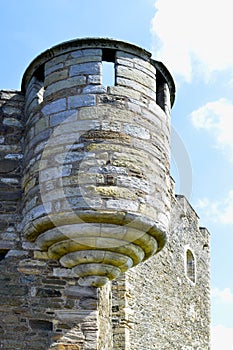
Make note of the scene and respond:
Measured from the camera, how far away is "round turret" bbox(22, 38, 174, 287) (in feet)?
17.6

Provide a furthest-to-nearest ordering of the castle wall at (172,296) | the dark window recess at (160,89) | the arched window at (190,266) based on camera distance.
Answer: the arched window at (190,266)
the castle wall at (172,296)
the dark window recess at (160,89)

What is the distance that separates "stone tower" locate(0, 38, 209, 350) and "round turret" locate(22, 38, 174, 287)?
1cm

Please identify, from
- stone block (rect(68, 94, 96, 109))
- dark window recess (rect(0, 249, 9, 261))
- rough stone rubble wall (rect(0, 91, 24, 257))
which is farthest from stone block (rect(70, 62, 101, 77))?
dark window recess (rect(0, 249, 9, 261))

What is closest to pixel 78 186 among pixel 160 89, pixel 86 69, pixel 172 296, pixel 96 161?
pixel 96 161

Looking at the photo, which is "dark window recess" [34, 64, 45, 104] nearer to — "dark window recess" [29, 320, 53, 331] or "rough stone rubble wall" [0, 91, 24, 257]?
"rough stone rubble wall" [0, 91, 24, 257]

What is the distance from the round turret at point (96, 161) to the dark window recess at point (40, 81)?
52 millimetres

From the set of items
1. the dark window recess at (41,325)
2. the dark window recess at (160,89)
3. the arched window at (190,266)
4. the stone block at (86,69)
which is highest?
the arched window at (190,266)

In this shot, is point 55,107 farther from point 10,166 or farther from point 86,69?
point 10,166

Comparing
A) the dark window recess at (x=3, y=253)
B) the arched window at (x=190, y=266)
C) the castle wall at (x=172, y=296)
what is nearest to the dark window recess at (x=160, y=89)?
the dark window recess at (x=3, y=253)

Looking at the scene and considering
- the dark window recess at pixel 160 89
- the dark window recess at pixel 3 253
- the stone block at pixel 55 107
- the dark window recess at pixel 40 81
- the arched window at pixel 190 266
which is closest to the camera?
the stone block at pixel 55 107

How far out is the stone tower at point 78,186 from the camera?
5391 mm

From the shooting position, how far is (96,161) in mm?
5395

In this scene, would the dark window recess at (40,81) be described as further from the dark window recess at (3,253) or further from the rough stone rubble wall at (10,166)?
the dark window recess at (3,253)

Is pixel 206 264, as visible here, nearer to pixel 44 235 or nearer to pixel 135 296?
pixel 135 296
